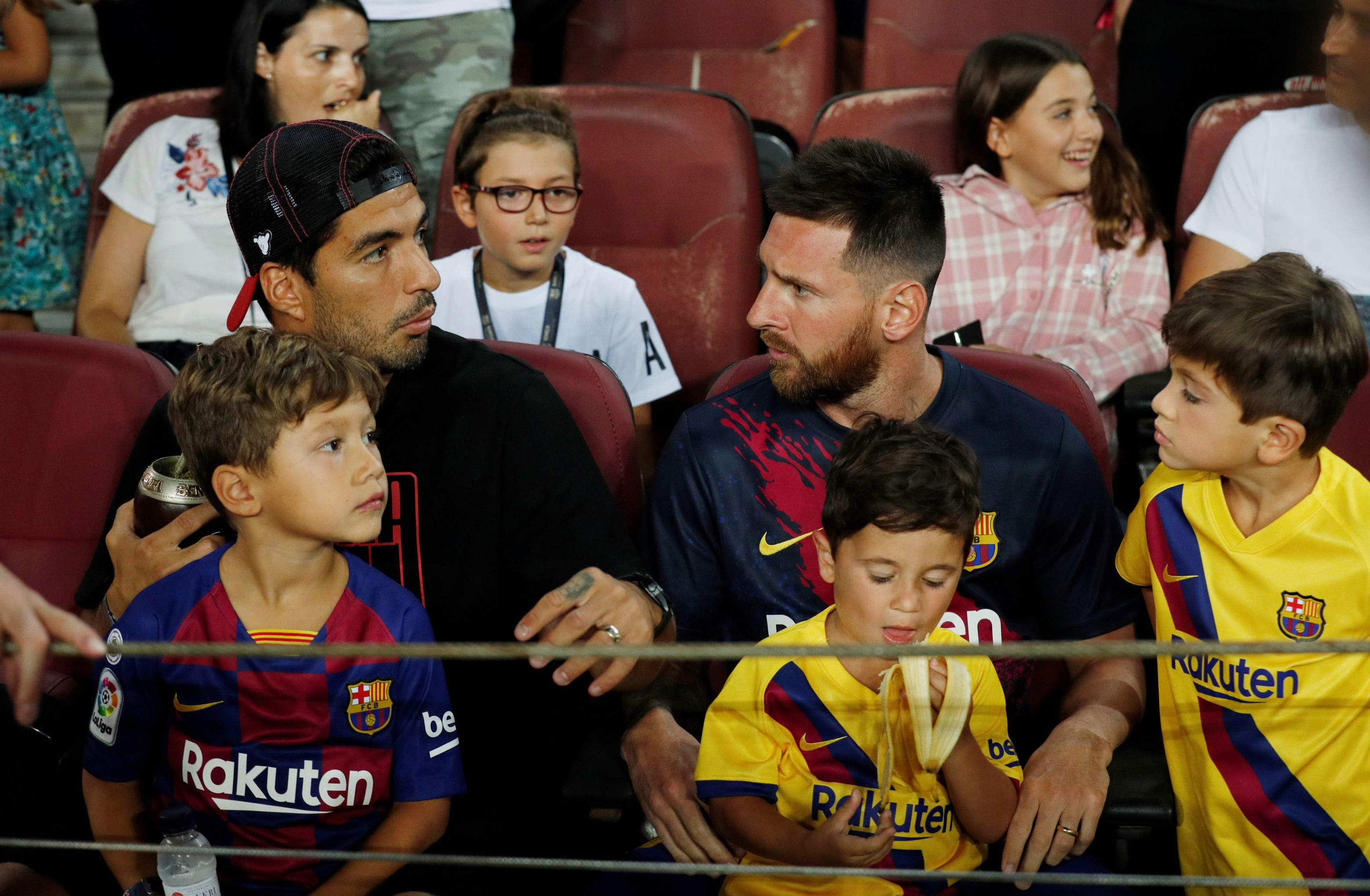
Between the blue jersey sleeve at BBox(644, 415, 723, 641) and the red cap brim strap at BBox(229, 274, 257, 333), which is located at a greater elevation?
the red cap brim strap at BBox(229, 274, 257, 333)

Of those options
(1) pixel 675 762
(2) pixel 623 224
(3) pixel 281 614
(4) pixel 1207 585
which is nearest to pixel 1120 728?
(4) pixel 1207 585

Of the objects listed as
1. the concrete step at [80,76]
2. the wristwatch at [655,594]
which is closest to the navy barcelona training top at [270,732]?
the wristwatch at [655,594]

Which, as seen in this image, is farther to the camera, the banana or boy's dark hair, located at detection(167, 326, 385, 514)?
boy's dark hair, located at detection(167, 326, 385, 514)

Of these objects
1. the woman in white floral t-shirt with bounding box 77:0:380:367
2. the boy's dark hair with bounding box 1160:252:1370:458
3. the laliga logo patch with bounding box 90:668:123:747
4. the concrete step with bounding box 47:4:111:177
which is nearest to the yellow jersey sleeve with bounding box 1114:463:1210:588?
the boy's dark hair with bounding box 1160:252:1370:458

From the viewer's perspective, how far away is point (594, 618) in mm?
1384

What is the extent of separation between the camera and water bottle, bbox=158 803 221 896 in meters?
1.27

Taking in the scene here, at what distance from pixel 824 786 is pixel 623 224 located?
5.03 ft

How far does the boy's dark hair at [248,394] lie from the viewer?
136cm

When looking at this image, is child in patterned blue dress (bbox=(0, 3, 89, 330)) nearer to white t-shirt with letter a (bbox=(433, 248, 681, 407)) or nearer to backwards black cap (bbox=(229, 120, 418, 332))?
white t-shirt with letter a (bbox=(433, 248, 681, 407))

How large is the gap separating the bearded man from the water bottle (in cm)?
49

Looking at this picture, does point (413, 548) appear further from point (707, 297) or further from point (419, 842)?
point (707, 297)

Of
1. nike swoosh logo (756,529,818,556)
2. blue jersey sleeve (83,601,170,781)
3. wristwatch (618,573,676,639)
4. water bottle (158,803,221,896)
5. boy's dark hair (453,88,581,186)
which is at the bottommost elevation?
water bottle (158,803,221,896)

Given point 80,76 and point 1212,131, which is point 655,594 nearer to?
point 1212,131

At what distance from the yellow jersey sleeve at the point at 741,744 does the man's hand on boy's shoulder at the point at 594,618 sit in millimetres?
112
